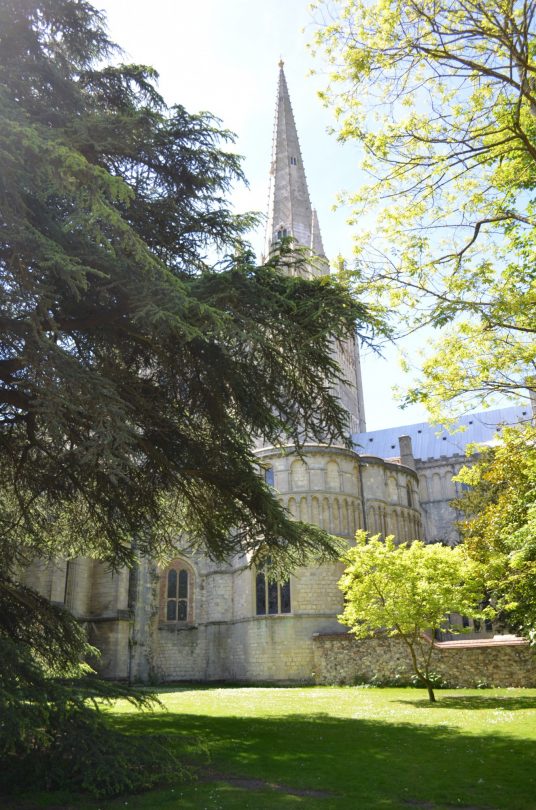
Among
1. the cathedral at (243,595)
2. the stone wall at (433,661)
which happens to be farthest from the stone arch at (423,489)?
the stone wall at (433,661)

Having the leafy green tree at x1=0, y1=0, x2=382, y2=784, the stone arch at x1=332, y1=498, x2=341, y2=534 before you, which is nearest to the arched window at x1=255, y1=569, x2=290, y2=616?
the stone arch at x1=332, y1=498, x2=341, y2=534

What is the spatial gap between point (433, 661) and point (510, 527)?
9196mm

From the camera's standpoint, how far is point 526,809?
6.03 meters

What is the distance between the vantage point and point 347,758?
8.31 meters

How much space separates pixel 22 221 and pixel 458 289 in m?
6.08

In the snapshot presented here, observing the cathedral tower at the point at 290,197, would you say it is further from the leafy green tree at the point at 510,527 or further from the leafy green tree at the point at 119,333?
the leafy green tree at the point at 119,333

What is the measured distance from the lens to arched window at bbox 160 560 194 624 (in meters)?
31.8

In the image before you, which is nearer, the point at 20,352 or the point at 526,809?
the point at 526,809

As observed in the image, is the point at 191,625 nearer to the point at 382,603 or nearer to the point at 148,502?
the point at 382,603

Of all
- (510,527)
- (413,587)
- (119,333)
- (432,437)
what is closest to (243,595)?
(413,587)

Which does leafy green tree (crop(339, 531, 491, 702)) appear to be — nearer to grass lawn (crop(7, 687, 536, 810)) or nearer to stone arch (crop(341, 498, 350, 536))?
grass lawn (crop(7, 687, 536, 810))

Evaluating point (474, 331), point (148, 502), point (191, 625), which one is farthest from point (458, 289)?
point (191, 625)

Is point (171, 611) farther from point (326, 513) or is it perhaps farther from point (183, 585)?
point (326, 513)

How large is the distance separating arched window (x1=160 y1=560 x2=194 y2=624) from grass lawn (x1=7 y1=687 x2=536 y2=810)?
58.2 feet
